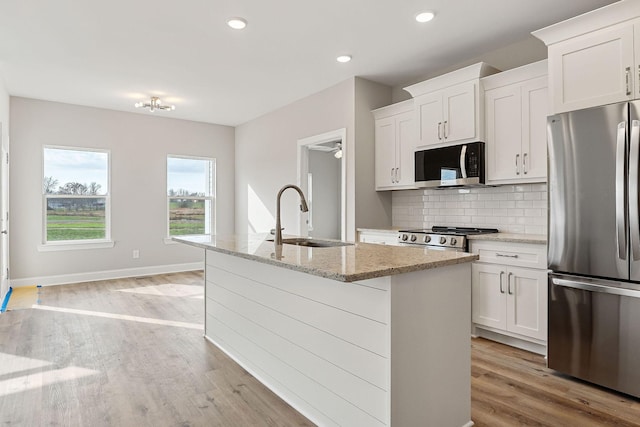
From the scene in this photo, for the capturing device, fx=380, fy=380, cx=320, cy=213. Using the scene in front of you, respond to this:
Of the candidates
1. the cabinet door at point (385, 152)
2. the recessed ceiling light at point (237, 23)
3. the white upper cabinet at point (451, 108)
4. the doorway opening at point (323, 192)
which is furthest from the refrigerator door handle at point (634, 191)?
the doorway opening at point (323, 192)

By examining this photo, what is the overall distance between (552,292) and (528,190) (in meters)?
1.18

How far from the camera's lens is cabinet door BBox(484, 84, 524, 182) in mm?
3277

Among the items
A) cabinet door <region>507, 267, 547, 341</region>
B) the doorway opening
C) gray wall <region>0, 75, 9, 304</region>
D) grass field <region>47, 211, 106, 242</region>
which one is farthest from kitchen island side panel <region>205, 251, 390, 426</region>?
the doorway opening

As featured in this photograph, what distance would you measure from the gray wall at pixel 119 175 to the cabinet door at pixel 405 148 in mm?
3940

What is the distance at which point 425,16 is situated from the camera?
304cm

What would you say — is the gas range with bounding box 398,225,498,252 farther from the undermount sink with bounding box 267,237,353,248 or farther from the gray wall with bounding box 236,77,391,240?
the undermount sink with bounding box 267,237,353,248

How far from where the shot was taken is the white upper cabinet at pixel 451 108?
3480mm

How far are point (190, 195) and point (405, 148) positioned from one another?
4.26m

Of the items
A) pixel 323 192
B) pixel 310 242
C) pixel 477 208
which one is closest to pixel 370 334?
pixel 310 242

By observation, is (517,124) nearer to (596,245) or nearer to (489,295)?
(596,245)

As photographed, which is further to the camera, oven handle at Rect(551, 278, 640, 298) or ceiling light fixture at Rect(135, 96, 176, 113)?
ceiling light fixture at Rect(135, 96, 176, 113)

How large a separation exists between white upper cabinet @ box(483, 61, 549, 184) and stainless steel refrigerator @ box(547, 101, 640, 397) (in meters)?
0.60

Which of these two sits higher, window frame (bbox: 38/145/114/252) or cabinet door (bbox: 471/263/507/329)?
window frame (bbox: 38/145/114/252)

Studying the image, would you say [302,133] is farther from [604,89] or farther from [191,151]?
[604,89]
